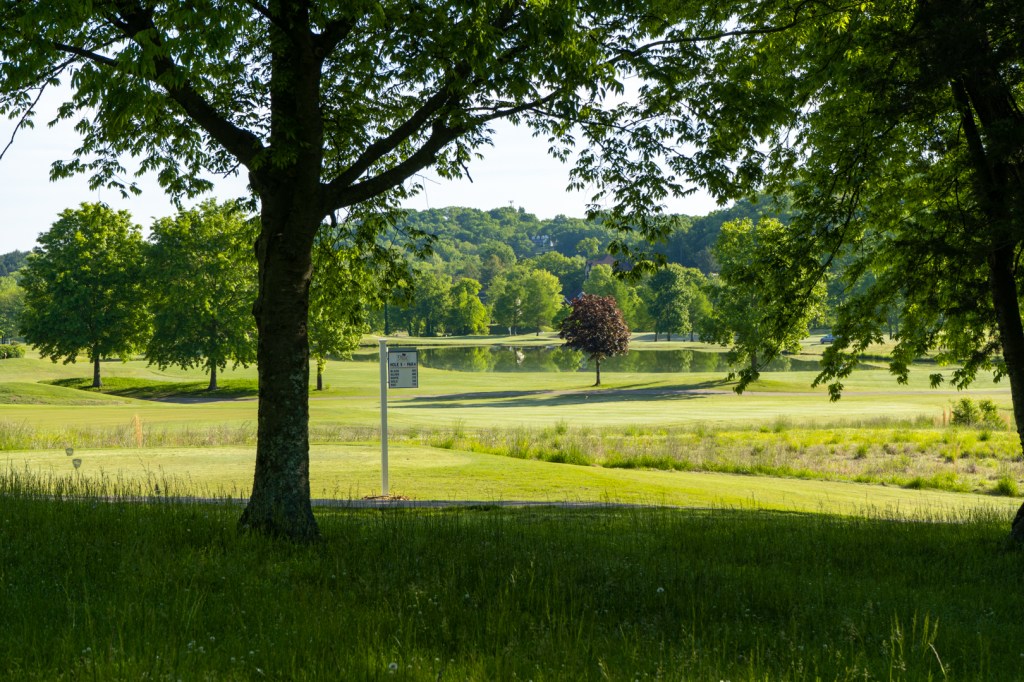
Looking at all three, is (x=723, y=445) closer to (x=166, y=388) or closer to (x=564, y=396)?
(x=564, y=396)

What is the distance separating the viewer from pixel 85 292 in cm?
5759

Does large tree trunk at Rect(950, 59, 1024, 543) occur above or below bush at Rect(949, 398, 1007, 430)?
above

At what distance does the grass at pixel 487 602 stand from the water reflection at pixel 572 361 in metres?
74.6

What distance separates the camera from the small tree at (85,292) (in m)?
56.7

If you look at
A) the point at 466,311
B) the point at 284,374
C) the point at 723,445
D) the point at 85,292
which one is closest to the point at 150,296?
the point at 85,292

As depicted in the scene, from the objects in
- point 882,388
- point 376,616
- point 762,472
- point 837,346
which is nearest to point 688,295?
point 882,388

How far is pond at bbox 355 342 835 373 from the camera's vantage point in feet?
293

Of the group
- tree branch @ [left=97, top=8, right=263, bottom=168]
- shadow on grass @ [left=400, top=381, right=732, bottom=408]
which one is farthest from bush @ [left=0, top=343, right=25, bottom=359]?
tree branch @ [left=97, top=8, right=263, bottom=168]

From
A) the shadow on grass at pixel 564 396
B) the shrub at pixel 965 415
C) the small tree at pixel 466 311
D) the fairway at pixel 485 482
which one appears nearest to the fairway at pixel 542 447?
the fairway at pixel 485 482

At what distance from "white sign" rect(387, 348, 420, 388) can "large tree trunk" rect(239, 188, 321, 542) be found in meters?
8.29

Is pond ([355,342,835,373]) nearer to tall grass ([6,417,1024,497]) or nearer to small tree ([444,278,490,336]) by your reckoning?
small tree ([444,278,490,336])

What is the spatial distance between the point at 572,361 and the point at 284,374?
9104cm

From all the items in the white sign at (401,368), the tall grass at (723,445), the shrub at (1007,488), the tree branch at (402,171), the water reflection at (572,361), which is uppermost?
the tree branch at (402,171)

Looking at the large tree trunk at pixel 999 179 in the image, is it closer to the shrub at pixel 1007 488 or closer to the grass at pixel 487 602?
the grass at pixel 487 602
